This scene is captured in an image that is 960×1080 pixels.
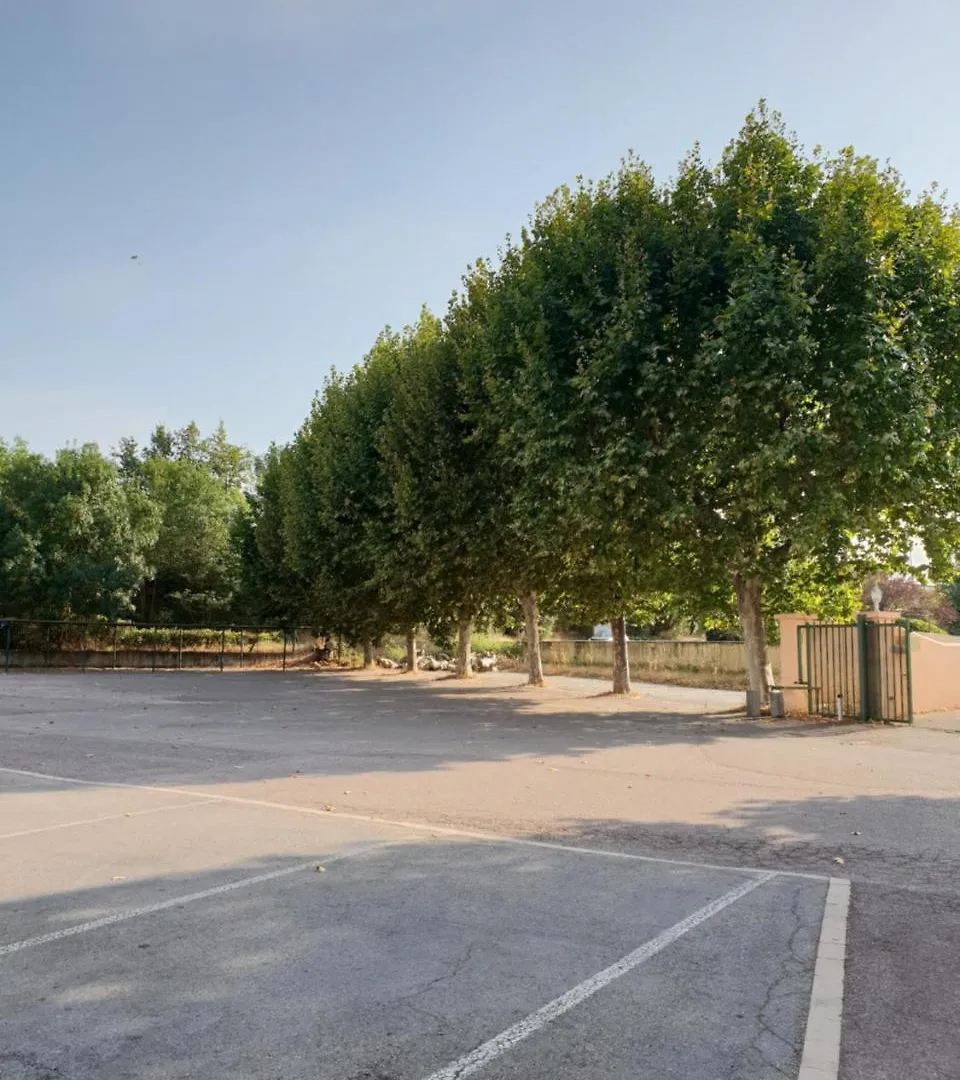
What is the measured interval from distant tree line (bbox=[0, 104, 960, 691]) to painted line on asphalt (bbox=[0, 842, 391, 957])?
499 inches

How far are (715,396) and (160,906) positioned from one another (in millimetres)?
15633

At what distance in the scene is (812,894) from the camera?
674 cm

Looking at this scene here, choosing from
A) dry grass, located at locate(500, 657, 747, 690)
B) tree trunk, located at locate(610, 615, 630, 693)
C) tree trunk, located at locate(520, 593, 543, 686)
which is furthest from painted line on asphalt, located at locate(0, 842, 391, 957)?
dry grass, located at locate(500, 657, 747, 690)

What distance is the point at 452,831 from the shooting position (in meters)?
8.84

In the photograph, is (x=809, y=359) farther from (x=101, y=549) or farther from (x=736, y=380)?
(x=101, y=549)

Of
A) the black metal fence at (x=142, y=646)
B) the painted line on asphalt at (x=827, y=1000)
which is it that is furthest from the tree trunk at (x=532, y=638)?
the painted line on asphalt at (x=827, y=1000)

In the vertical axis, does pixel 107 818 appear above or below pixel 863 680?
below

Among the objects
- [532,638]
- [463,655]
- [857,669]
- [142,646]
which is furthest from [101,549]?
[857,669]

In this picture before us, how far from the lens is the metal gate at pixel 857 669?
1992 cm

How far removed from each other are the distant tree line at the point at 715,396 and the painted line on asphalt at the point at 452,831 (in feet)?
35.6

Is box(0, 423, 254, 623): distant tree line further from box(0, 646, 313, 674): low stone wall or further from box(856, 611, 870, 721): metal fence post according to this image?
box(856, 611, 870, 721): metal fence post

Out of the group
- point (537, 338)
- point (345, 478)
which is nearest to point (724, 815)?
point (537, 338)

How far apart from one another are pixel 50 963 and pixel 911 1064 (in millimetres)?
4098

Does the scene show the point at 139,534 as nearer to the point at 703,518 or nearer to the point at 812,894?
the point at 703,518
